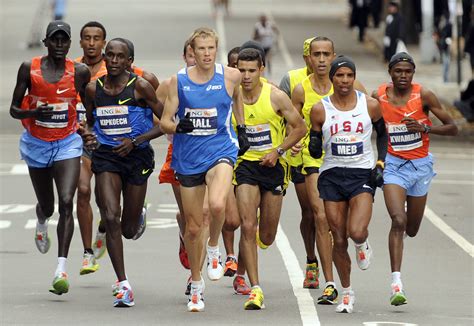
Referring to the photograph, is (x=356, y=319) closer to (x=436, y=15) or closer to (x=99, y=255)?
(x=99, y=255)

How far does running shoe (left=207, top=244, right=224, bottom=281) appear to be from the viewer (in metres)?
13.5

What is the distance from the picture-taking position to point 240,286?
14.6 m

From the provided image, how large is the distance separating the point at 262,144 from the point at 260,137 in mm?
74

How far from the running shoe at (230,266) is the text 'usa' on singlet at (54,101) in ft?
6.60

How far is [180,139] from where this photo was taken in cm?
1352

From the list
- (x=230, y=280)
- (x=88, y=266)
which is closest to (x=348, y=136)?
(x=230, y=280)

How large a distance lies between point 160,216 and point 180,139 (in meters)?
7.34

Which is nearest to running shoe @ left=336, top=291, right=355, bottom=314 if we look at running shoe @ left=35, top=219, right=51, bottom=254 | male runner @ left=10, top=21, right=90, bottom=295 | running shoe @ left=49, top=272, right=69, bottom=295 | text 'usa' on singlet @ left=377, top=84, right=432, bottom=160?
text 'usa' on singlet @ left=377, top=84, right=432, bottom=160

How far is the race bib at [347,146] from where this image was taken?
44.5 feet

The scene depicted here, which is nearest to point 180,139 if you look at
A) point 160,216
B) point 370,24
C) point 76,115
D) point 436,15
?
point 76,115

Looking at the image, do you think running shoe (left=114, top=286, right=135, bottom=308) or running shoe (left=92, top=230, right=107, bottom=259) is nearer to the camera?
running shoe (left=114, top=286, right=135, bottom=308)

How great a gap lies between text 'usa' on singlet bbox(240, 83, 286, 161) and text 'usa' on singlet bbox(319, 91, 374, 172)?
2.19 feet

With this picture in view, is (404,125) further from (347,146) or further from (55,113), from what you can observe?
(55,113)

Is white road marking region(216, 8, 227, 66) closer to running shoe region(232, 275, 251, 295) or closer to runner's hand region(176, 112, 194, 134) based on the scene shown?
running shoe region(232, 275, 251, 295)
